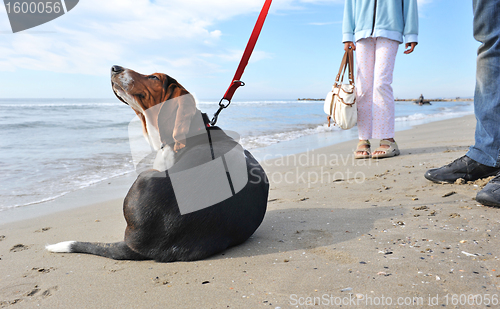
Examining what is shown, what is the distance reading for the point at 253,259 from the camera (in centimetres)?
197

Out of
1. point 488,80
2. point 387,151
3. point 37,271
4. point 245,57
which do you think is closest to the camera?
point 37,271

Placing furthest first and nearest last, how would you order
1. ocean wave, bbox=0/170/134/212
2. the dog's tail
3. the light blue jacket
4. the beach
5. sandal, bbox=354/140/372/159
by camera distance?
sandal, bbox=354/140/372/159 → the light blue jacket → ocean wave, bbox=0/170/134/212 → the dog's tail → the beach

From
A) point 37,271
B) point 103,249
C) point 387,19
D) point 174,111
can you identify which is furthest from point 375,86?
point 37,271

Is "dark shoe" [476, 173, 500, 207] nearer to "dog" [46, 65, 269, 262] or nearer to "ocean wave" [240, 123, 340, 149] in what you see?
"dog" [46, 65, 269, 262]

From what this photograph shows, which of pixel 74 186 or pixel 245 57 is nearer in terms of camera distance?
pixel 245 57

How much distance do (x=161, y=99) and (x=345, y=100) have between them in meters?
3.64

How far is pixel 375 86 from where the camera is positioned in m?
5.09

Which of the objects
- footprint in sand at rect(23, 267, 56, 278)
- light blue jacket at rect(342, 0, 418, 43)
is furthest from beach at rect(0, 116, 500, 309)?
light blue jacket at rect(342, 0, 418, 43)

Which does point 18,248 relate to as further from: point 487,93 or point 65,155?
point 65,155

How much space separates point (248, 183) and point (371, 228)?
933mm

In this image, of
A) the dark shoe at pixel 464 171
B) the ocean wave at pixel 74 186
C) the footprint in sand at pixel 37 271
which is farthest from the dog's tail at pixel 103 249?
the dark shoe at pixel 464 171

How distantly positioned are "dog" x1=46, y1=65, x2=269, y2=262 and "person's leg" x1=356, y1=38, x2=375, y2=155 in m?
3.65

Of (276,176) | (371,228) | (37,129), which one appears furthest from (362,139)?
(37,129)

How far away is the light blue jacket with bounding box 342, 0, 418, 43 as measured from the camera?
15.8 ft
